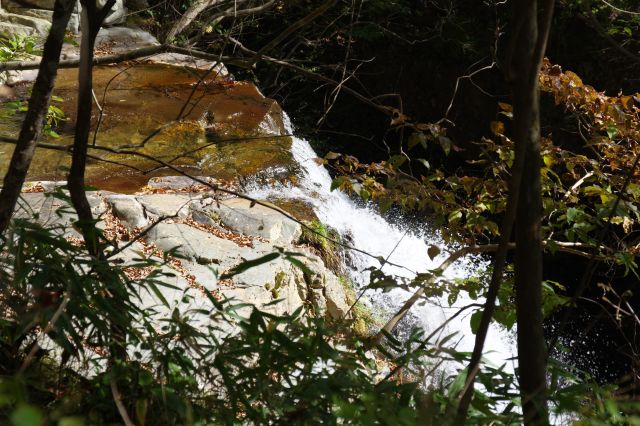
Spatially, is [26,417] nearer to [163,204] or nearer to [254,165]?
[163,204]

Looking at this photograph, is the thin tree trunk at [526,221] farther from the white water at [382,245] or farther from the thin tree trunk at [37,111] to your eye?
the white water at [382,245]

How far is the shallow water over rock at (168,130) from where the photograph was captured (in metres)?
7.39

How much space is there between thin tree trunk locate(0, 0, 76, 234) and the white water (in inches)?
164

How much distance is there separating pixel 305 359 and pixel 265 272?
10.5ft

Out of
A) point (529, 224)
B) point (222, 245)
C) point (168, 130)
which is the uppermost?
point (168, 130)

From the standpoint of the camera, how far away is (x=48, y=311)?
177 cm

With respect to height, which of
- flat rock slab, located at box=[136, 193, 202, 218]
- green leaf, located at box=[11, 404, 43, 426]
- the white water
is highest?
the white water

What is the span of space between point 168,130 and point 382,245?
2.99m

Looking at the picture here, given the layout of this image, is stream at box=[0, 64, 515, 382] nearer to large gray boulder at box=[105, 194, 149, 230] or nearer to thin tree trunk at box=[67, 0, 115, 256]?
large gray boulder at box=[105, 194, 149, 230]

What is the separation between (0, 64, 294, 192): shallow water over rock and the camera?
7387 mm

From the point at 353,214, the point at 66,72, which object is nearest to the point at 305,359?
the point at 353,214

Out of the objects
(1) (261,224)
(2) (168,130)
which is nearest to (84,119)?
(1) (261,224)

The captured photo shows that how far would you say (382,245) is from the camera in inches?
309

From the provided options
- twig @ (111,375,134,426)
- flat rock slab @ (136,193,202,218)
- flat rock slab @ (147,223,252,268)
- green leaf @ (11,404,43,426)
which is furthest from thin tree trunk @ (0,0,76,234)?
flat rock slab @ (136,193,202,218)
